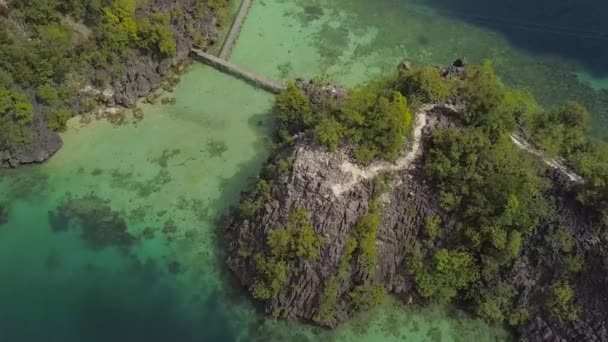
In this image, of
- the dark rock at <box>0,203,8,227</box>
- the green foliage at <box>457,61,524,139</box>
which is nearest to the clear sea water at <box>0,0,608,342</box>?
the dark rock at <box>0,203,8,227</box>

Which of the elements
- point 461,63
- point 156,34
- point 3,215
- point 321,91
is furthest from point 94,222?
point 461,63

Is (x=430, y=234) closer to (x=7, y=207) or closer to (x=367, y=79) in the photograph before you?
(x=367, y=79)

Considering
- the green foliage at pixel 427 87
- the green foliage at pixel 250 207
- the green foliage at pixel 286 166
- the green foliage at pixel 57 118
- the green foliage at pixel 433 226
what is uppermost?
the green foliage at pixel 427 87

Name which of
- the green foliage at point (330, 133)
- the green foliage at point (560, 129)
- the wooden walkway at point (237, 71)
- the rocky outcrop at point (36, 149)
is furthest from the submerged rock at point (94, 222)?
the green foliage at point (560, 129)

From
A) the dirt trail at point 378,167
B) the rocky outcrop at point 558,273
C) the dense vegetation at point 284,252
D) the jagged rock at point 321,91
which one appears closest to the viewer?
the rocky outcrop at point 558,273

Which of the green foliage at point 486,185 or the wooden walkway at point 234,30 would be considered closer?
the green foliage at point 486,185

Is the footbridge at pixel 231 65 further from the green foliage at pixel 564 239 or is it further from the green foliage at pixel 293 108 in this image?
the green foliage at pixel 564 239
